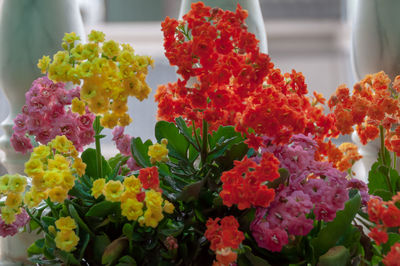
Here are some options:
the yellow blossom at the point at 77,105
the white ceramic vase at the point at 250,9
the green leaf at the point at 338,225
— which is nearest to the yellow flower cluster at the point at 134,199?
the yellow blossom at the point at 77,105

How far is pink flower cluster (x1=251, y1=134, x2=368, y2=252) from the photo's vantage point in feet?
1.82

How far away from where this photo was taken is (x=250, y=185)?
53 cm

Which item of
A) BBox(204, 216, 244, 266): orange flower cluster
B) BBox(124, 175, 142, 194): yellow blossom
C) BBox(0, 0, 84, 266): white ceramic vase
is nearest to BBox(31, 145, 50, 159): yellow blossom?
BBox(124, 175, 142, 194): yellow blossom

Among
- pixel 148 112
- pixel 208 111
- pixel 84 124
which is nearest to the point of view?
pixel 208 111

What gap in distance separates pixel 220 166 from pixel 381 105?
0.25 metres

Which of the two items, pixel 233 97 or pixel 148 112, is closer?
pixel 233 97

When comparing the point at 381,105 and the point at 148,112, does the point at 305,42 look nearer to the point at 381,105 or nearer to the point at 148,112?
the point at 148,112

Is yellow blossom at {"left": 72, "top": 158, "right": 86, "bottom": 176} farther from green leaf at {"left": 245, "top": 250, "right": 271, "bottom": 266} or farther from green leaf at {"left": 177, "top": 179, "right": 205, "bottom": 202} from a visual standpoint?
green leaf at {"left": 245, "top": 250, "right": 271, "bottom": 266}

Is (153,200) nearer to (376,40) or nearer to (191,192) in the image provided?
(191,192)

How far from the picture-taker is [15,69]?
115cm

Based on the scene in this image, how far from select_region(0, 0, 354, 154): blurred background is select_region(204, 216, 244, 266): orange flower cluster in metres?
1.96

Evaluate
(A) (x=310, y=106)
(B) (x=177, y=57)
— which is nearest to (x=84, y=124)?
(B) (x=177, y=57)

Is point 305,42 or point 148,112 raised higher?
point 305,42

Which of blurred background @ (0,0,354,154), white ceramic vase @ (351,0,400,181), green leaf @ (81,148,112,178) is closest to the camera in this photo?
green leaf @ (81,148,112,178)
